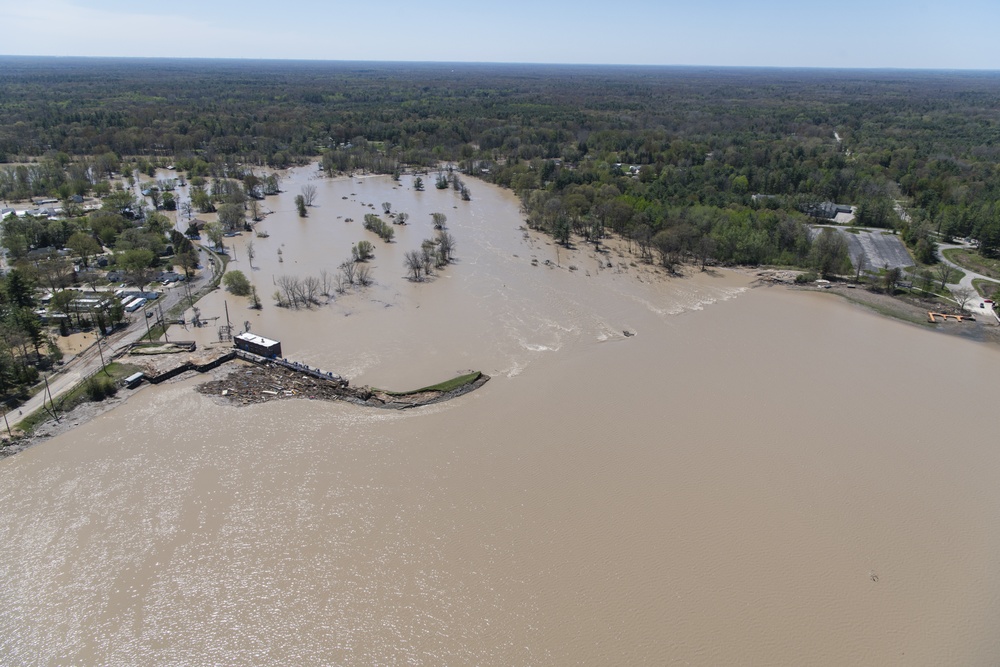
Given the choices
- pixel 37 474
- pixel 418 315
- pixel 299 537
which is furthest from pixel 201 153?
pixel 299 537

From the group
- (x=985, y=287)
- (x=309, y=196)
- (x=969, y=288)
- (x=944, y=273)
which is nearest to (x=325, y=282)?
(x=309, y=196)

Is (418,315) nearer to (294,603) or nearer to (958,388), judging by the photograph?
(294,603)

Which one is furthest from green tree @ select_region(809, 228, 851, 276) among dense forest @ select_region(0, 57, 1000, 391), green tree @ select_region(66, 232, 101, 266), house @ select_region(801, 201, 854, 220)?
green tree @ select_region(66, 232, 101, 266)

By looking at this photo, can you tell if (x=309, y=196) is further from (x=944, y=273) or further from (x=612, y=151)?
(x=944, y=273)

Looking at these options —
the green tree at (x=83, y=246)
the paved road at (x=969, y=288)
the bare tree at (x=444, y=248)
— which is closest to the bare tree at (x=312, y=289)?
the bare tree at (x=444, y=248)

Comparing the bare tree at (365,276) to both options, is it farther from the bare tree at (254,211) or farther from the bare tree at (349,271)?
the bare tree at (254,211)

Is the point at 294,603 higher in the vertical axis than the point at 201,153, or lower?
lower

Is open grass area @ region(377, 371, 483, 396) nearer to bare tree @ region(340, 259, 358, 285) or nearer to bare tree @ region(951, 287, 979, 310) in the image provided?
bare tree @ region(340, 259, 358, 285)
